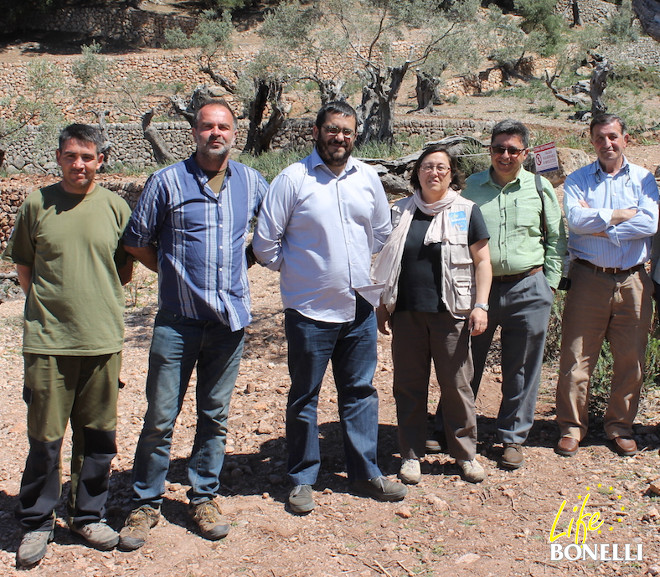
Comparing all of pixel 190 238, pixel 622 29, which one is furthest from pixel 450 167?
pixel 622 29

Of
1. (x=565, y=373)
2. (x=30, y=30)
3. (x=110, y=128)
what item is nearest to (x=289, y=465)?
(x=565, y=373)

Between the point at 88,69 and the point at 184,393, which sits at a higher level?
the point at 88,69

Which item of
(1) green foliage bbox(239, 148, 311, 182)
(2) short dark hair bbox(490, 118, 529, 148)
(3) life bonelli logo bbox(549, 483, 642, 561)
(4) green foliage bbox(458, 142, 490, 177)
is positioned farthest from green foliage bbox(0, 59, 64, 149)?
(3) life bonelli logo bbox(549, 483, 642, 561)

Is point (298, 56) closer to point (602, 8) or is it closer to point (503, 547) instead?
point (602, 8)

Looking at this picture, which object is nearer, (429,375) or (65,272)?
(65,272)

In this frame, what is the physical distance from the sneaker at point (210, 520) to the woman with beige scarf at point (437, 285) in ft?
2.83

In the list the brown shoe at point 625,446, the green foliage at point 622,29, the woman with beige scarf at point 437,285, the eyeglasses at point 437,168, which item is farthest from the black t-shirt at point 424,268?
the green foliage at point 622,29

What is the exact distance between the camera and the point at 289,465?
302 centimetres

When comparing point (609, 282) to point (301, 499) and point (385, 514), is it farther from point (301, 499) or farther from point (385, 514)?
point (301, 499)

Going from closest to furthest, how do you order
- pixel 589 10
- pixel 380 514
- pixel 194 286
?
pixel 194 286, pixel 380 514, pixel 589 10

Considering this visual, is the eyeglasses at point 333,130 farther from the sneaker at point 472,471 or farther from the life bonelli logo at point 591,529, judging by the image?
the life bonelli logo at point 591,529

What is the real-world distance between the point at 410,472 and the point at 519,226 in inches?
48.6

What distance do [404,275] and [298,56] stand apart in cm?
2565

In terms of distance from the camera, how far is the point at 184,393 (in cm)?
281
